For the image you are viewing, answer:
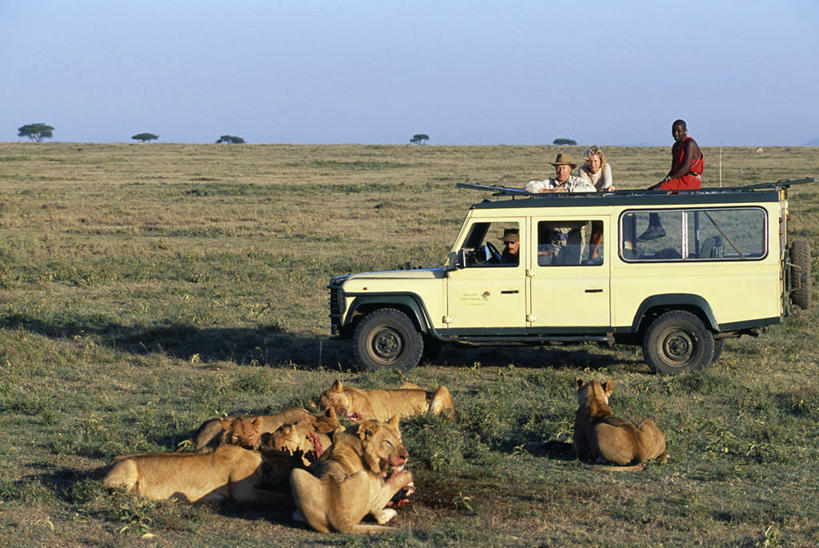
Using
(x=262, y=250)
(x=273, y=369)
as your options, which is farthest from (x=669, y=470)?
(x=262, y=250)

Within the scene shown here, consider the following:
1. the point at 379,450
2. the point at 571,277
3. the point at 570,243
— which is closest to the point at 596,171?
the point at 570,243

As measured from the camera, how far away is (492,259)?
10375 mm

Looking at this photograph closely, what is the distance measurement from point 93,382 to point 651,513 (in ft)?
20.1

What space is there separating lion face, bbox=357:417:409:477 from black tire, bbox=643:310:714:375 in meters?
4.87

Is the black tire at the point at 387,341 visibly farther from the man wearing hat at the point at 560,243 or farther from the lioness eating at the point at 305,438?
the lioness eating at the point at 305,438

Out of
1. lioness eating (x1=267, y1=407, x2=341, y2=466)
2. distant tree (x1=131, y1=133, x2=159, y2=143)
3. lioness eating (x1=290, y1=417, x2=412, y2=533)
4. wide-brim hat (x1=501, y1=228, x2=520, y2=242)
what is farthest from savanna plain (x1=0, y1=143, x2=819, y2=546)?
distant tree (x1=131, y1=133, x2=159, y2=143)

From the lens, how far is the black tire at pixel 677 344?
33.1 ft

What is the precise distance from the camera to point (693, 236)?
32.8ft

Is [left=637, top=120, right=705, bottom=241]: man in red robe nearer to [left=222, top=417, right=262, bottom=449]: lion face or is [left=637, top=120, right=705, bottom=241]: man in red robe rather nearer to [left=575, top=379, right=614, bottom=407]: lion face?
[left=575, top=379, right=614, bottom=407]: lion face

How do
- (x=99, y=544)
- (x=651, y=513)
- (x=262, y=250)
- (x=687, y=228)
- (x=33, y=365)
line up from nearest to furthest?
1. (x=99, y=544)
2. (x=651, y=513)
3. (x=687, y=228)
4. (x=33, y=365)
5. (x=262, y=250)

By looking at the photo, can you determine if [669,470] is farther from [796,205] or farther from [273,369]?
[796,205]

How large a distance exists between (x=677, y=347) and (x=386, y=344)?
294cm

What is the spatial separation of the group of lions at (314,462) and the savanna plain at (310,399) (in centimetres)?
13

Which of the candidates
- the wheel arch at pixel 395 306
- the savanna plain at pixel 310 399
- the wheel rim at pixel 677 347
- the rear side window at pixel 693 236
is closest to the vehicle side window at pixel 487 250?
the wheel arch at pixel 395 306
